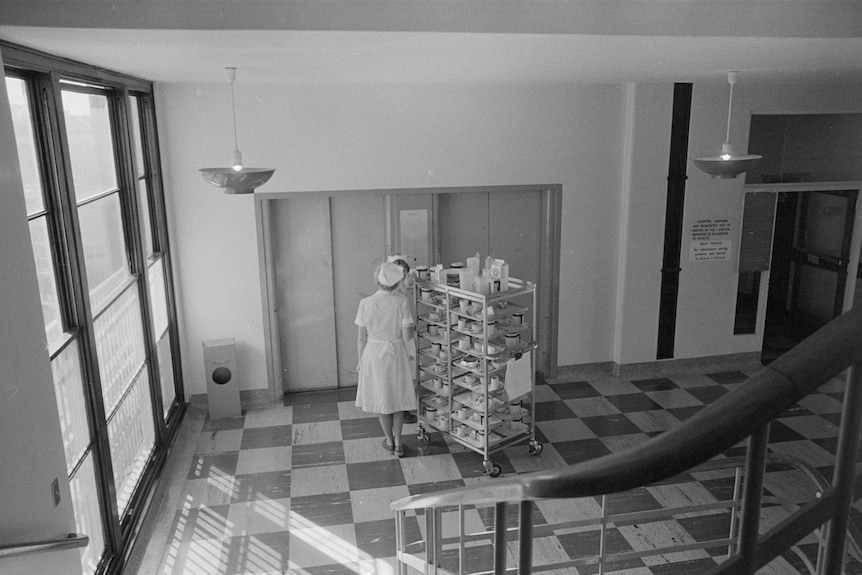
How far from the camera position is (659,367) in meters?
7.77

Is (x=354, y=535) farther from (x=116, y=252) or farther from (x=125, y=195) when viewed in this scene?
(x=125, y=195)

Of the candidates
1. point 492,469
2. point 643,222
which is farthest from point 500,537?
point 643,222

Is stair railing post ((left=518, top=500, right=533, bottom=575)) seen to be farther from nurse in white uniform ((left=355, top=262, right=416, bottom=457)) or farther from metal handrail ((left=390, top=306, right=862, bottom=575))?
nurse in white uniform ((left=355, top=262, right=416, bottom=457))

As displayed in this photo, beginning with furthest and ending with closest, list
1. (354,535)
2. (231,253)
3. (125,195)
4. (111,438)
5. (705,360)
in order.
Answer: (705,360) → (231,253) → (125,195) → (354,535) → (111,438)

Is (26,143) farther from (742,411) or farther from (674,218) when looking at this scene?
(674,218)

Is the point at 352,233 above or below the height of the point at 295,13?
below

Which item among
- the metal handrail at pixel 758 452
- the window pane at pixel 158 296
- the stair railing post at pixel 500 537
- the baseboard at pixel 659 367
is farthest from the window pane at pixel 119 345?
the baseboard at pixel 659 367

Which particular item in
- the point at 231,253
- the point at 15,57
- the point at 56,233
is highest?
the point at 15,57

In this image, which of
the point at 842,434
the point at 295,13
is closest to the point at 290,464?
the point at 295,13

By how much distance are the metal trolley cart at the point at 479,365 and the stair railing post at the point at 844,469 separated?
4520 mm

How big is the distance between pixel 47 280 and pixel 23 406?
104 cm

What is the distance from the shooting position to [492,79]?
5.88 meters

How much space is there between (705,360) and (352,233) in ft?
13.6

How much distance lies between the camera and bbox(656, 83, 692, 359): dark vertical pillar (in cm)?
715
